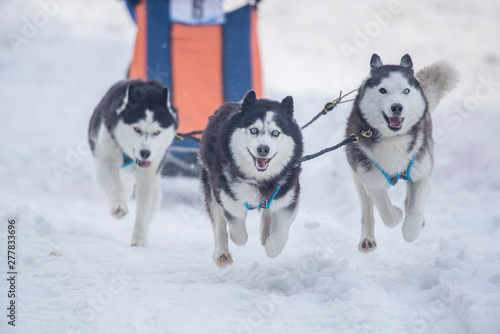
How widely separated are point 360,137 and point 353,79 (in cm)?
751

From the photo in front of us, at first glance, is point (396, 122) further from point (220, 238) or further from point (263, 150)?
point (220, 238)

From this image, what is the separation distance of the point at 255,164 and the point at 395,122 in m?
0.85

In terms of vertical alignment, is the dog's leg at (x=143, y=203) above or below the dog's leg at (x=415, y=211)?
below

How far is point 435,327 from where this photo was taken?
2389 mm

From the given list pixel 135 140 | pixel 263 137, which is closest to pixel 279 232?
pixel 263 137

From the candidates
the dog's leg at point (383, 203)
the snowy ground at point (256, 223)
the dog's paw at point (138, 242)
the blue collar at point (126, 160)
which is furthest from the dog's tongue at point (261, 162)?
the dog's paw at point (138, 242)

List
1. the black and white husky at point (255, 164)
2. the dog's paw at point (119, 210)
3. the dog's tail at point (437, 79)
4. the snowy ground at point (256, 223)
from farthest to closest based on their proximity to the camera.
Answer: the dog's paw at point (119, 210) → the dog's tail at point (437, 79) → the black and white husky at point (255, 164) → the snowy ground at point (256, 223)

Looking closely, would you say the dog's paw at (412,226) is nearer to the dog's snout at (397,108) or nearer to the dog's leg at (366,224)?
the dog's leg at (366,224)

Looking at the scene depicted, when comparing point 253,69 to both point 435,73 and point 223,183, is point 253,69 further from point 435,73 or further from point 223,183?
point 223,183

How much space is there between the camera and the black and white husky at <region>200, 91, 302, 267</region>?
9.77ft

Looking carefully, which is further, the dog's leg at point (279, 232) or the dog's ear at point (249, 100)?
the dog's leg at point (279, 232)

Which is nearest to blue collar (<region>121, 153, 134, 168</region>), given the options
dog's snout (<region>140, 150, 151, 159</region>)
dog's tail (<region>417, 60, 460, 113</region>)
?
dog's snout (<region>140, 150, 151, 159</region>)

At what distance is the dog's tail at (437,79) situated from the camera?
12.4 feet

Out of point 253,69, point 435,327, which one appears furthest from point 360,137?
point 253,69
